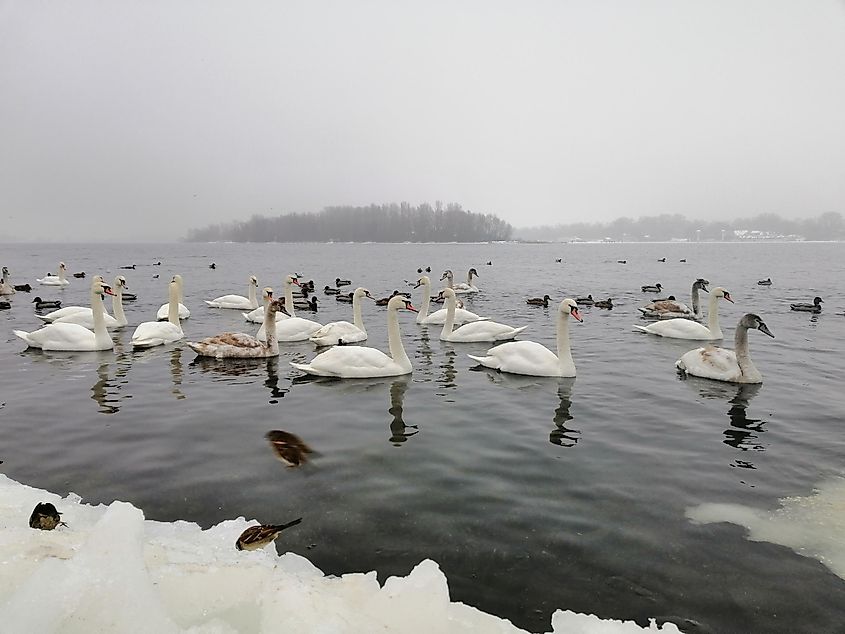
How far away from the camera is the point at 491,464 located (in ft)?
23.3

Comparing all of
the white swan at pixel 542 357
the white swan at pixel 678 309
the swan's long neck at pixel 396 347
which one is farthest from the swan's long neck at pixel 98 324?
the white swan at pixel 678 309

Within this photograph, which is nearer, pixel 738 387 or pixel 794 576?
pixel 794 576

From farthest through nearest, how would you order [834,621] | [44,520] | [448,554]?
1. [448,554]
2. [44,520]
3. [834,621]

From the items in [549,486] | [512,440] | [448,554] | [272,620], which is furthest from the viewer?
[512,440]

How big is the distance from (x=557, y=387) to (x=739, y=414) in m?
3.17

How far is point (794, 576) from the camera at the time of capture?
471 centimetres

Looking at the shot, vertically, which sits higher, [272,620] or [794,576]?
[272,620]

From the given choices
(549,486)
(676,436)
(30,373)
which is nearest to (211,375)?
(30,373)

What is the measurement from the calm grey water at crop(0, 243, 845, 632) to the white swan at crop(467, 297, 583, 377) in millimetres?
371

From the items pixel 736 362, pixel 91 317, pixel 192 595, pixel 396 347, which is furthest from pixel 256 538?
pixel 91 317

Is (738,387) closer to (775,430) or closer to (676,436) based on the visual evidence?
(775,430)

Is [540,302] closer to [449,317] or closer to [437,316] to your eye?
[437,316]

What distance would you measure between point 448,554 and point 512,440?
326 centimetres

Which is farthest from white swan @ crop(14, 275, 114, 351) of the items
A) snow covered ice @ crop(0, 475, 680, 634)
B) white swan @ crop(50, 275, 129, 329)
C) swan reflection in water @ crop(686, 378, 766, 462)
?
swan reflection in water @ crop(686, 378, 766, 462)
